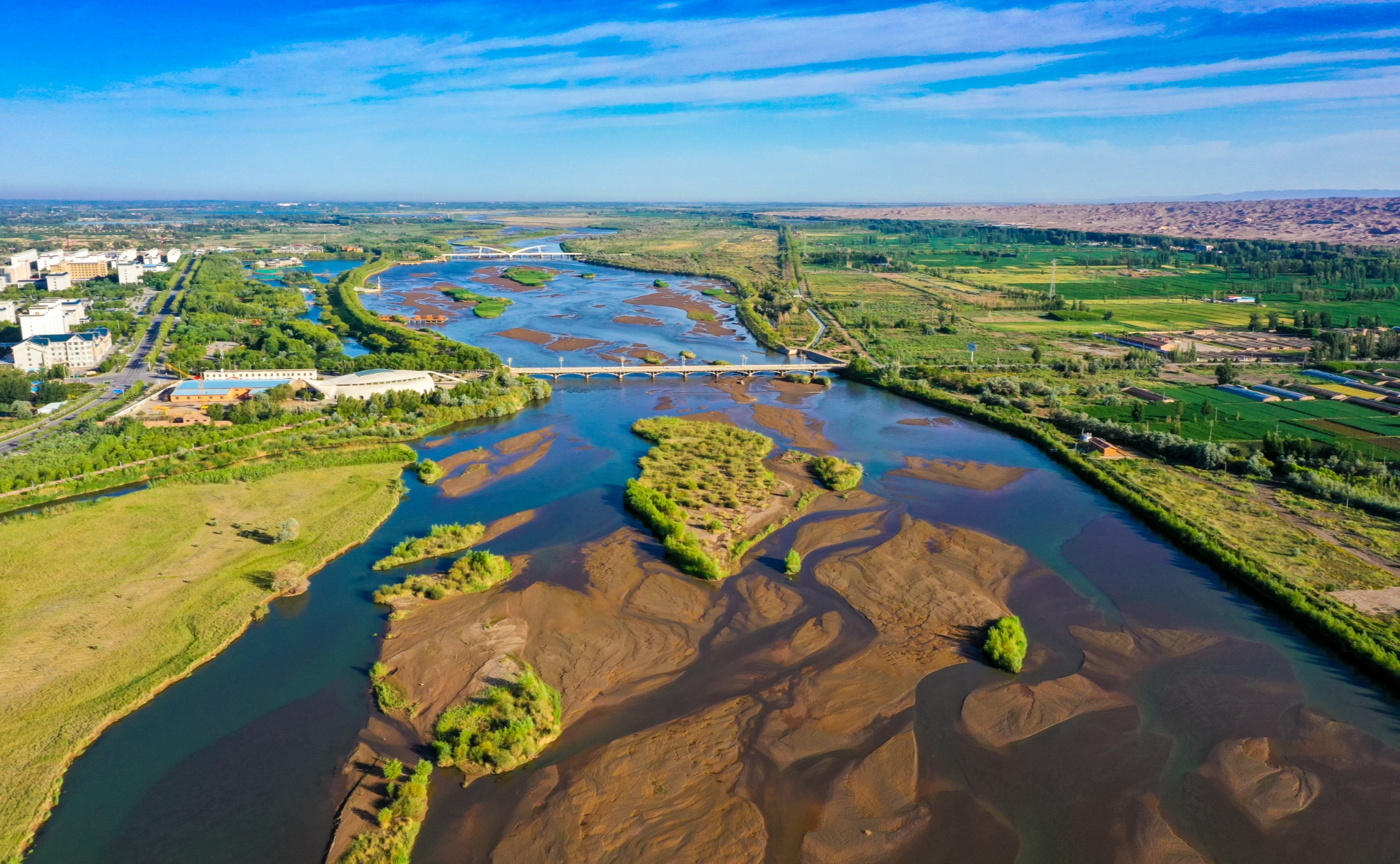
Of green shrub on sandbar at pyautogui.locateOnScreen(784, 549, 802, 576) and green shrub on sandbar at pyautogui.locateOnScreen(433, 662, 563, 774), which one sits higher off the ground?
green shrub on sandbar at pyautogui.locateOnScreen(784, 549, 802, 576)

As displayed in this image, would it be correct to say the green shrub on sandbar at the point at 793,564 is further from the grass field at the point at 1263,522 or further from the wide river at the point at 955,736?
the grass field at the point at 1263,522

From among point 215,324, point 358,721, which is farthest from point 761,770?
point 215,324

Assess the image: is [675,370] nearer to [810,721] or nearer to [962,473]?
[962,473]

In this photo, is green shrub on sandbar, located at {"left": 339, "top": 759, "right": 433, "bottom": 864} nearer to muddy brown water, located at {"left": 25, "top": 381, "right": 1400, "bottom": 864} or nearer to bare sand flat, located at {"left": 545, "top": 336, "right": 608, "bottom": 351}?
muddy brown water, located at {"left": 25, "top": 381, "right": 1400, "bottom": 864}

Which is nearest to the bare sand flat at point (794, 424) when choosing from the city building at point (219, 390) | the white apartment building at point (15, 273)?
the city building at point (219, 390)

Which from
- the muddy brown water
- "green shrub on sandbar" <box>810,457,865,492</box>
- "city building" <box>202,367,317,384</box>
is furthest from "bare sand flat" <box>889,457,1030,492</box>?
"city building" <box>202,367,317,384</box>

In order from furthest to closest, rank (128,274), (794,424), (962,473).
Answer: (128,274) → (794,424) → (962,473)

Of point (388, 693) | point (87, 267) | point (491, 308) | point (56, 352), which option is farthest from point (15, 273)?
point (388, 693)
